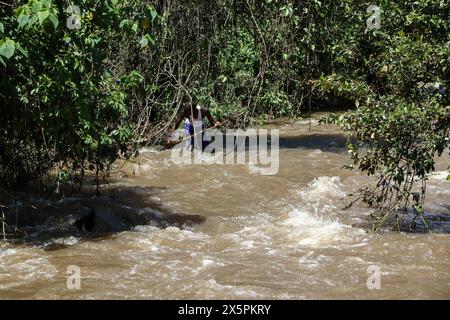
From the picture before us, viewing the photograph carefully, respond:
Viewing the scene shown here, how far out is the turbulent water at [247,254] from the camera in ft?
19.3

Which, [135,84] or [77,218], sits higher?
[135,84]

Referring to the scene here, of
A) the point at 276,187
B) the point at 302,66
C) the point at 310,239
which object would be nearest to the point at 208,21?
the point at 302,66

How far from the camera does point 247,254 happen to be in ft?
23.0

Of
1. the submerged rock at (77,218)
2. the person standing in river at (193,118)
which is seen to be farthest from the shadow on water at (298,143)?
the submerged rock at (77,218)

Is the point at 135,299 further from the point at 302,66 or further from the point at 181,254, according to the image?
the point at 302,66

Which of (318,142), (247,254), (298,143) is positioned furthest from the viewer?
(318,142)

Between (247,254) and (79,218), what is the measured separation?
7.86ft

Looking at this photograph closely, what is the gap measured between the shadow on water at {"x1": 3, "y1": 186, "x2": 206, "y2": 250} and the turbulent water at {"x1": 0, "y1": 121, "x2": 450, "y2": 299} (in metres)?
0.16

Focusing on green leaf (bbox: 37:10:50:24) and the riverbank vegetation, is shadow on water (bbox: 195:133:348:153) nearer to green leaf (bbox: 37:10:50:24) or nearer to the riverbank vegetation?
the riverbank vegetation

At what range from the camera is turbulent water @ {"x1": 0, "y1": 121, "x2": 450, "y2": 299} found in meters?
5.87

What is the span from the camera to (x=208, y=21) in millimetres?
13664

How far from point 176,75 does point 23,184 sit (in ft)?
19.8

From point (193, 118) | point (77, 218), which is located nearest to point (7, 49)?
point (77, 218)

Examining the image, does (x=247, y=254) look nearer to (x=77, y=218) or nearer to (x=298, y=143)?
(x=77, y=218)
